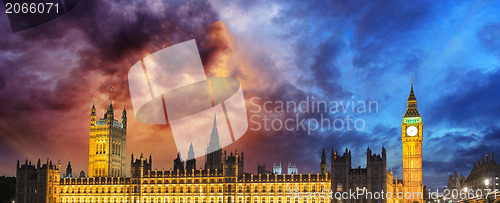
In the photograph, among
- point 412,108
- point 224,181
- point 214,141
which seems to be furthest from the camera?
point 214,141

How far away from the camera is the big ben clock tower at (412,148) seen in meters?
172

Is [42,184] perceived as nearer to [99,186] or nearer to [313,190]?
[99,186]

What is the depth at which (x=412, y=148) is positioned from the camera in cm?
17600

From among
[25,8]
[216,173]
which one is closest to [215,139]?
[216,173]

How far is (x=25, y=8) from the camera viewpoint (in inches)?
2960

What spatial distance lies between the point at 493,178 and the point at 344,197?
2312 inches

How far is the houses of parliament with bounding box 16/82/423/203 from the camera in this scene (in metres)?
148

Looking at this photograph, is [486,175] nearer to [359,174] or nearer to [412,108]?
[412,108]

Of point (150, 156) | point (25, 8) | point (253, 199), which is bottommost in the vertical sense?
point (253, 199)

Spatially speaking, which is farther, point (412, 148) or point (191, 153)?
point (191, 153)

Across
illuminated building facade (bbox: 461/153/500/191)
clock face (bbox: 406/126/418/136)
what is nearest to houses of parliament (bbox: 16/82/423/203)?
clock face (bbox: 406/126/418/136)

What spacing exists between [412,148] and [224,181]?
61455 millimetres

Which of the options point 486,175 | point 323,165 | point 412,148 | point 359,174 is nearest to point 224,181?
point 323,165

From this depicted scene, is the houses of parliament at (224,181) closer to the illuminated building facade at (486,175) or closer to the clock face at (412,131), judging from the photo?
the clock face at (412,131)
